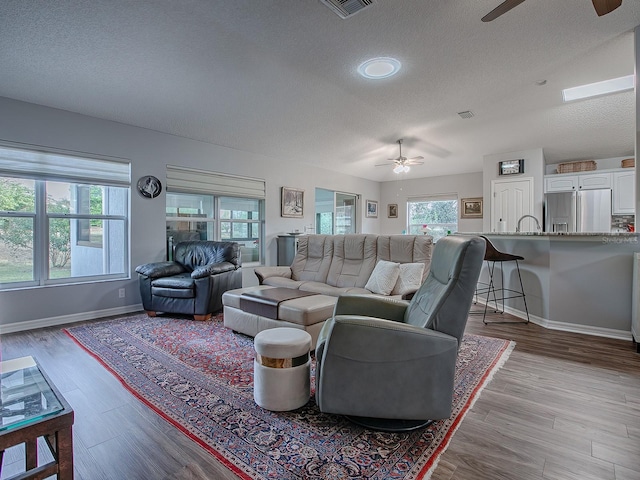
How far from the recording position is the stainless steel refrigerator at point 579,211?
5814 mm

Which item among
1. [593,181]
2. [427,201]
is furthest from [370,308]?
[427,201]

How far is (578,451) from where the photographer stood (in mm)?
1542

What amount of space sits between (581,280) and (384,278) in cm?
208

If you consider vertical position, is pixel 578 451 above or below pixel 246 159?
below

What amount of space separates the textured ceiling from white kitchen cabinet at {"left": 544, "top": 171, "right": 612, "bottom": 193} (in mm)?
1016

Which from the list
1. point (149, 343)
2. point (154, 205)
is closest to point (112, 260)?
point (154, 205)

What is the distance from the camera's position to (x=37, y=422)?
1024 mm

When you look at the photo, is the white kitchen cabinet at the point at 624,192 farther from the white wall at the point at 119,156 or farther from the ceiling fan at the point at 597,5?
the white wall at the point at 119,156

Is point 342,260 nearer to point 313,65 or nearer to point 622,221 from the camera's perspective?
point 313,65

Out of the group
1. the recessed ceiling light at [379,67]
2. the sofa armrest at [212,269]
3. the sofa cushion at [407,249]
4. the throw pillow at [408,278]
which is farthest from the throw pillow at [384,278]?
the recessed ceiling light at [379,67]

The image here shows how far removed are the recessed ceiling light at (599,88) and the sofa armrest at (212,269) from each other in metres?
4.81

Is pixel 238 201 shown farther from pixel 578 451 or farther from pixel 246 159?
pixel 578 451

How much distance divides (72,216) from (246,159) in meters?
2.67

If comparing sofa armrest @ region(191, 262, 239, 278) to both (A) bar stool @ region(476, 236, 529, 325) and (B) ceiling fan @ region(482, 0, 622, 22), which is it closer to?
(A) bar stool @ region(476, 236, 529, 325)
